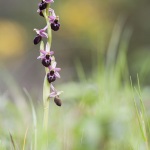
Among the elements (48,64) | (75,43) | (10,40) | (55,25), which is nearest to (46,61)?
(48,64)

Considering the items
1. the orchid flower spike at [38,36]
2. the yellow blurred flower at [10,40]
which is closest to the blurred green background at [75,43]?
the yellow blurred flower at [10,40]

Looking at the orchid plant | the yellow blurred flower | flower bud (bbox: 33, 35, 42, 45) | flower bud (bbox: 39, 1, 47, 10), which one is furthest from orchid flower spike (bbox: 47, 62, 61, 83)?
the yellow blurred flower

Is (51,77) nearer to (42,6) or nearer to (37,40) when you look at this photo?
(37,40)

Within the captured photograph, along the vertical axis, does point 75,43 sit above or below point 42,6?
above

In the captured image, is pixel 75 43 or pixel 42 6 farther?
pixel 75 43

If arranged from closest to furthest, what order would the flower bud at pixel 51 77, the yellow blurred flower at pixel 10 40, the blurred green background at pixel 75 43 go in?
1. the flower bud at pixel 51 77
2. the blurred green background at pixel 75 43
3. the yellow blurred flower at pixel 10 40

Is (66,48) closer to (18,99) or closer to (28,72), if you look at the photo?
(28,72)

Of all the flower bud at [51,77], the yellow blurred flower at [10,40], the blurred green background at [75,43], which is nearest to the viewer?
Result: the flower bud at [51,77]

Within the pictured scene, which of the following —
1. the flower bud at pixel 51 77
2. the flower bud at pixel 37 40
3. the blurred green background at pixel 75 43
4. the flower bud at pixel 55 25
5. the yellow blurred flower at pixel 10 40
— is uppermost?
the yellow blurred flower at pixel 10 40

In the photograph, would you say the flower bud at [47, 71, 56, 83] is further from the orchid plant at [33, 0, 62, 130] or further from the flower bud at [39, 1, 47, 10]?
the flower bud at [39, 1, 47, 10]

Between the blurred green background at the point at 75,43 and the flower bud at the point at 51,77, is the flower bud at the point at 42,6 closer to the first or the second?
the flower bud at the point at 51,77
